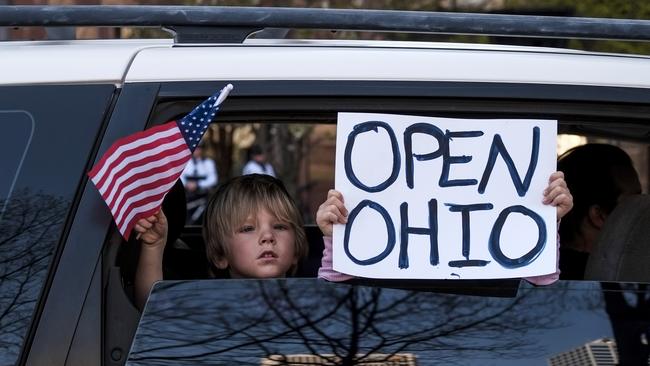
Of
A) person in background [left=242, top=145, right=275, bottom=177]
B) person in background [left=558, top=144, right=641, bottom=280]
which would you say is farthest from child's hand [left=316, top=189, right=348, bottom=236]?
person in background [left=242, top=145, right=275, bottom=177]

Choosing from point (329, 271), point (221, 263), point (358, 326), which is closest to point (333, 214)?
point (329, 271)

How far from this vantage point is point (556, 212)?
7.62 ft

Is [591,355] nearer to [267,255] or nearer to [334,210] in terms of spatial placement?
[334,210]

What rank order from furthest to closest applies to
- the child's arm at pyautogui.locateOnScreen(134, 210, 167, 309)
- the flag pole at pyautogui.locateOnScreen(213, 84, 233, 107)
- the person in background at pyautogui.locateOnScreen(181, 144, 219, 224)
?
1. the person in background at pyautogui.locateOnScreen(181, 144, 219, 224)
2. the child's arm at pyautogui.locateOnScreen(134, 210, 167, 309)
3. the flag pole at pyautogui.locateOnScreen(213, 84, 233, 107)

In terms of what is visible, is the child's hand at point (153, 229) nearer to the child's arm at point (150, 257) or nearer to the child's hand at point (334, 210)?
the child's arm at point (150, 257)

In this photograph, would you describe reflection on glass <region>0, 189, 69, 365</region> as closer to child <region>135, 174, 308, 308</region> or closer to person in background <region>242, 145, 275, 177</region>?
child <region>135, 174, 308, 308</region>

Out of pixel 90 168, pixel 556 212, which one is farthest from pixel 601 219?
pixel 90 168

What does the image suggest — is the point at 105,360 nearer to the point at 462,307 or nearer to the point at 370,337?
the point at 370,337

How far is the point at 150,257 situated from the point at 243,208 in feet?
1.37

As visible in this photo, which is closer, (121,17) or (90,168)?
(90,168)

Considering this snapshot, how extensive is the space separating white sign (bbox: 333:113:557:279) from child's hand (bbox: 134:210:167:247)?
1.34 ft

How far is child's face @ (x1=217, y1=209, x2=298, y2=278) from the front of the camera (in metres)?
2.79

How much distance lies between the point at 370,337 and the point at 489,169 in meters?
0.43

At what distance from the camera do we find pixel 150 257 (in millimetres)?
2508
